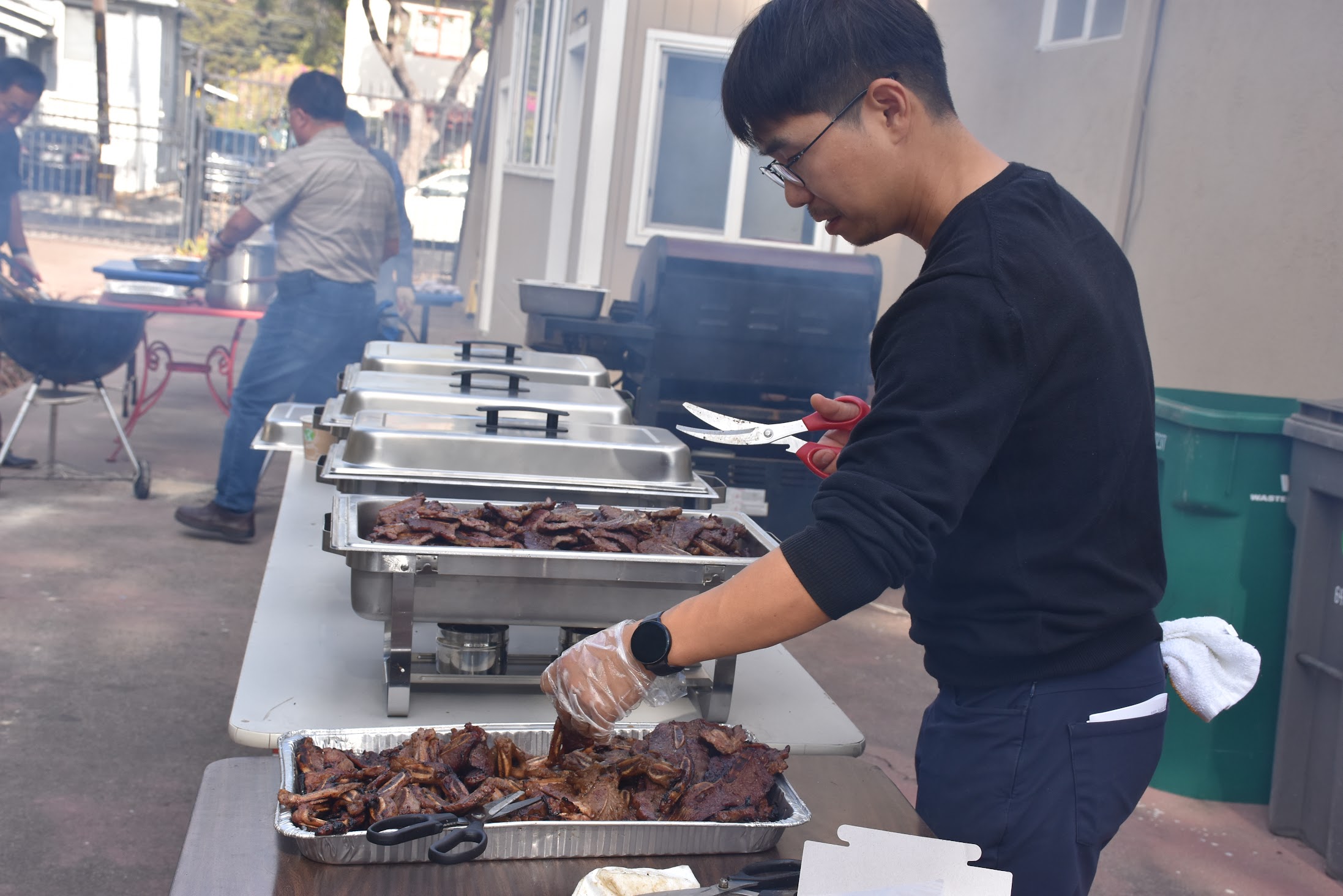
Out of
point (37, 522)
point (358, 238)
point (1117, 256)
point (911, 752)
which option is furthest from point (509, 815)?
point (37, 522)

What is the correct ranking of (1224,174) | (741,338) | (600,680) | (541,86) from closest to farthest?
(600,680) → (1224,174) → (741,338) → (541,86)

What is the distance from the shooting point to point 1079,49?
21.0 feet

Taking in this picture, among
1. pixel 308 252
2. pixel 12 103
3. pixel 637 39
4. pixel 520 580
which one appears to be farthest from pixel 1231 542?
pixel 12 103

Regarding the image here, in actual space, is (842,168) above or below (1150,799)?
above

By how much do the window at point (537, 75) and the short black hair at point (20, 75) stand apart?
4.56m

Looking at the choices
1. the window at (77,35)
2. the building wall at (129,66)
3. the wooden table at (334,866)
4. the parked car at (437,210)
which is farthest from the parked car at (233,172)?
the wooden table at (334,866)

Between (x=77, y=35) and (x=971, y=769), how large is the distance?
28317 mm

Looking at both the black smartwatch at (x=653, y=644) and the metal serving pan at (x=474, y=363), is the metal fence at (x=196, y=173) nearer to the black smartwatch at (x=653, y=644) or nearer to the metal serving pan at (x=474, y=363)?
the metal serving pan at (x=474, y=363)

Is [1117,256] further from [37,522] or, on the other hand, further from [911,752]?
[37,522]

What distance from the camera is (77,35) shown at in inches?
981

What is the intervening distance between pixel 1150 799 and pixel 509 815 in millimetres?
3413

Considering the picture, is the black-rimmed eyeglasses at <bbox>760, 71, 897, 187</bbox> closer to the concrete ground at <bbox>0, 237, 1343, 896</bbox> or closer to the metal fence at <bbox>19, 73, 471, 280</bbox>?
the concrete ground at <bbox>0, 237, 1343, 896</bbox>

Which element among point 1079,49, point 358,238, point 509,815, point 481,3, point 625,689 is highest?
point 481,3

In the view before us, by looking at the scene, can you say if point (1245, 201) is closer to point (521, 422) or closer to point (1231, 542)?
point (1231, 542)
